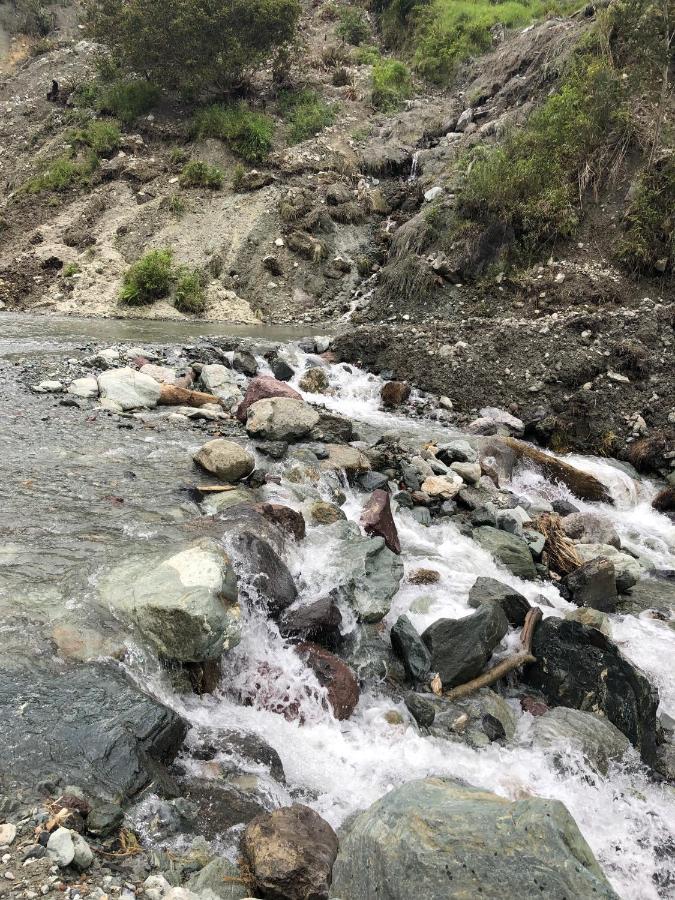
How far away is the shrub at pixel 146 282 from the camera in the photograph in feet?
67.4

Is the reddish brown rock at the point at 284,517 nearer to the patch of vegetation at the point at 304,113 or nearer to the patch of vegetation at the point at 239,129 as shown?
the patch of vegetation at the point at 239,129

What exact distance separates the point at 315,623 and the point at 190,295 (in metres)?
18.5

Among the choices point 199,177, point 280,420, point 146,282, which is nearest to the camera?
point 280,420

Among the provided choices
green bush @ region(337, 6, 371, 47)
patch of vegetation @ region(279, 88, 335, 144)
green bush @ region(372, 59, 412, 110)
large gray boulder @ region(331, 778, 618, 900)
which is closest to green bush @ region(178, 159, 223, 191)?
patch of vegetation @ region(279, 88, 335, 144)

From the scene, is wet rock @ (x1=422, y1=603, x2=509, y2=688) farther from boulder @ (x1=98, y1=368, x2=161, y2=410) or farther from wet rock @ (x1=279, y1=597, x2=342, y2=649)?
boulder @ (x1=98, y1=368, x2=161, y2=410)

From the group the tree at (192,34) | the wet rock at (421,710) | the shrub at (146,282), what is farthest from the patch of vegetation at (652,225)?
the tree at (192,34)

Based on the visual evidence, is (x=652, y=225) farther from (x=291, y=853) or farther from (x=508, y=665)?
(x=291, y=853)

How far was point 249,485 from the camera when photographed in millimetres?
6789

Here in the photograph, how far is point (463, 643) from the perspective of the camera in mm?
4699

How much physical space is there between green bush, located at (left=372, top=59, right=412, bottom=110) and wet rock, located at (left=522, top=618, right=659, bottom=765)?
35.2m

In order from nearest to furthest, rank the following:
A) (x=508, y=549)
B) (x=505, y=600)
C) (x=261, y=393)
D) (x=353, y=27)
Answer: (x=505, y=600)
(x=508, y=549)
(x=261, y=393)
(x=353, y=27)

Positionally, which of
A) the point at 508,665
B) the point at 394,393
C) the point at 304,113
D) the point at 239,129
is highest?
the point at 304,113

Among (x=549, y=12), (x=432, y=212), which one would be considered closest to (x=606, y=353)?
(x=432, y=212)

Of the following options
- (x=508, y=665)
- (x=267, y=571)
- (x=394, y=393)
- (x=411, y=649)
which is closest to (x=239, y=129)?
(x=394, y=393)
